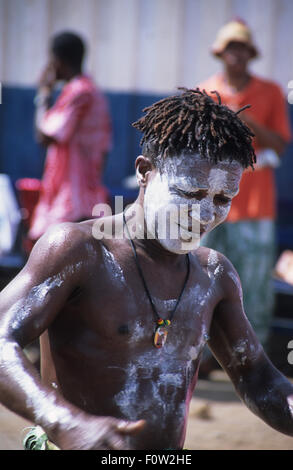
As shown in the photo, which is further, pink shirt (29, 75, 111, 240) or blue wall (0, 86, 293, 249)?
blue wall (0, 86, 293, 249)

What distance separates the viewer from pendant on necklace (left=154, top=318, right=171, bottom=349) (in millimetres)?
2248

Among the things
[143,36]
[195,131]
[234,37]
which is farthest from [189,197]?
[143,36]

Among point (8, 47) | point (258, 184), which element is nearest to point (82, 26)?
point (8, 47)

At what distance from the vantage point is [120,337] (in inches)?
86.5

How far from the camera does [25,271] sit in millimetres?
2098

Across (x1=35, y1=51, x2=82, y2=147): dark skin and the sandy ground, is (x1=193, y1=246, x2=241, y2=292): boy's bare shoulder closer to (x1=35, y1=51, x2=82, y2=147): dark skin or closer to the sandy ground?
the sandy ground

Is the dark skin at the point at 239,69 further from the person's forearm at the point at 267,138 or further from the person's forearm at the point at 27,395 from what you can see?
the person's forearm at the point at 27,395

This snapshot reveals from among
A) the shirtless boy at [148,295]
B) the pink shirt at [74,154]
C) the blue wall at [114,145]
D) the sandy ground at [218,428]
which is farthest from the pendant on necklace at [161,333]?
the blue wall at [114,145]

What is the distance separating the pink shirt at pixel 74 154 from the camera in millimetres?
4953

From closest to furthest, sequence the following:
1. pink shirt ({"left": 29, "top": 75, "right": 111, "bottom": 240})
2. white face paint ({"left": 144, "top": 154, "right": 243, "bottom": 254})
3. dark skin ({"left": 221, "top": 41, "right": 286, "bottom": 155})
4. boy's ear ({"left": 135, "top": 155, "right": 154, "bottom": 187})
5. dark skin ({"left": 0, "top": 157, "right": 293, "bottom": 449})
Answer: dark skin ({"left": 0, "top": 157, "right": 293, "bottom": 449}), white face paint ({"left": 144, "top": 154, "right": 243, "bottom": 254}), boy's ear ({"left": 135, "top": 155, "right": 154, "bottom": 187}), pink shirt ({"left": 29, "top": 75, "right": 111, "bottom": 240}), dark skin ({"left": 221, "top": 41, "right": 286, "bottom": 155})

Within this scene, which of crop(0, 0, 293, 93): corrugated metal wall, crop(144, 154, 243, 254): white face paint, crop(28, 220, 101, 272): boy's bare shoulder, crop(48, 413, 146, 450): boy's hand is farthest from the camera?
crop(0, 0, 293, 93): corrugated metal wall

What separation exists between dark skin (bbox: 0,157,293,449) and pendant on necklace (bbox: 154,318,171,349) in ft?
0.06

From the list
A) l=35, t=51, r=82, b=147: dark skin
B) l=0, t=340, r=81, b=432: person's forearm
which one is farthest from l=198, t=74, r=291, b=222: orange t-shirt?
l=0, t=340, r=81, b=432: person's forearm

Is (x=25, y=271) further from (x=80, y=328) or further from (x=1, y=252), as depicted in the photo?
(x=1, y=252)
